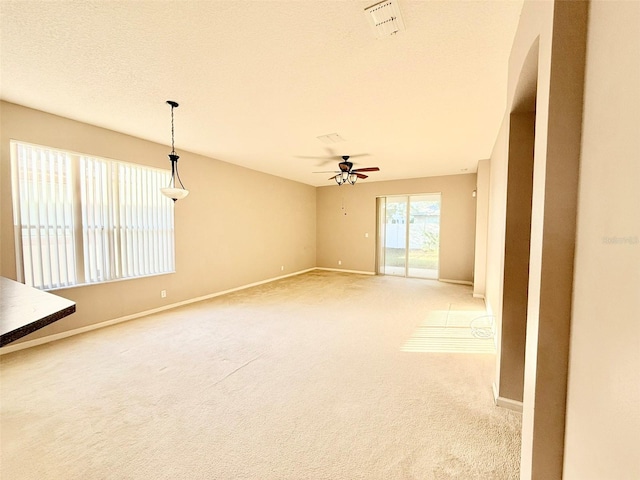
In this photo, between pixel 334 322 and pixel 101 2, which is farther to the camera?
pixel 334 322

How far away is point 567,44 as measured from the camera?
0.99m

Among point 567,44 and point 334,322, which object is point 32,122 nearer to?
point 334,322

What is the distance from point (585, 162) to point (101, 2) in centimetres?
263

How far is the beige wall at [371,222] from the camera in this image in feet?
22.0

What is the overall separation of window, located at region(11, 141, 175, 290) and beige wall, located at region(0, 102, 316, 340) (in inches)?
4.7

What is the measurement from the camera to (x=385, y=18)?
66.6 inches

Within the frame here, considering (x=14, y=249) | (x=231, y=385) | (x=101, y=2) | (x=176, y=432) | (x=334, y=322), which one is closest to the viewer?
(x=101, y=2)

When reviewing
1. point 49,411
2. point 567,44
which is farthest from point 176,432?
point 567,44

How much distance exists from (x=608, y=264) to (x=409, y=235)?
22.5 ft

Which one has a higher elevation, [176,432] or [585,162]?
[585,162]

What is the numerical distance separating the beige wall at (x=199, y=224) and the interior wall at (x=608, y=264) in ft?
15.7

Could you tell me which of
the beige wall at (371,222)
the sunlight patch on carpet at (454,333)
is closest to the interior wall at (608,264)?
the sunlight patch on carpet at (454,333)

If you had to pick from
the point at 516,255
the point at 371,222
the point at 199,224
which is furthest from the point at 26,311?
the point at 371,222

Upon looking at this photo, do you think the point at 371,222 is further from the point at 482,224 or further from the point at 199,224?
the point at 199,224
